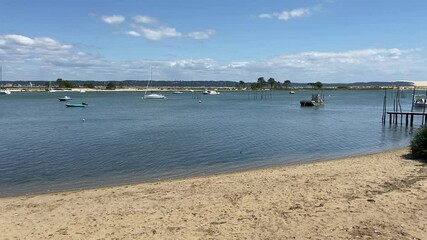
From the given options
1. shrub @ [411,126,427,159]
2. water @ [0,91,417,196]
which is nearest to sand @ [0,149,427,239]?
water @ [0,91,417,196]

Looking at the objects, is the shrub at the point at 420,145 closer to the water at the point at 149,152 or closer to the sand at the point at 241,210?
the sand at the point at 241,210

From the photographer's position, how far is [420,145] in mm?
21906

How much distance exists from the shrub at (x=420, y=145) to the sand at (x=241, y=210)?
4177mm

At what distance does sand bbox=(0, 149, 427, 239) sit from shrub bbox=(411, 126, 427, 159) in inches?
164

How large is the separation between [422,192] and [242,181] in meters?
6.70

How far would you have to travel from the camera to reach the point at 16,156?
2766 cm

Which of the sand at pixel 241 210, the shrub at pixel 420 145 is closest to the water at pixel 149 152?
the sand at pixel 241 210

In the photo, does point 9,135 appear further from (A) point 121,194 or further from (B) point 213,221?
(B) point 213,221

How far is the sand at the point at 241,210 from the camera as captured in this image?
10.5 metres

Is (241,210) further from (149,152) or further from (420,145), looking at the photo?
(149,152)

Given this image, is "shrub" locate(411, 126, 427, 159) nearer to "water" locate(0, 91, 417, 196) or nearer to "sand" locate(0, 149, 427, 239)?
"sand" locate(0, 149, 427, 239)

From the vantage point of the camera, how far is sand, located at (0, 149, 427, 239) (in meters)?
10.5

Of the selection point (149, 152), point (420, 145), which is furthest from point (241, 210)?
point (149, 152)

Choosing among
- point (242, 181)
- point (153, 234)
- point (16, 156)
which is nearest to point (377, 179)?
point (242, 181)
